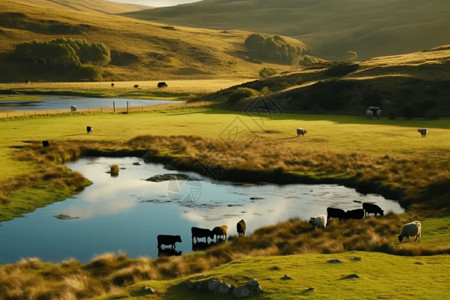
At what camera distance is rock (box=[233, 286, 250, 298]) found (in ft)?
55.0

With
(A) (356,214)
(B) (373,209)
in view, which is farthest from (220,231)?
(B) (373,209)

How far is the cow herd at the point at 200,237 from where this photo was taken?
2864 cm

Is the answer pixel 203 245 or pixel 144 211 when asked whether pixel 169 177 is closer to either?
pixel 144 211

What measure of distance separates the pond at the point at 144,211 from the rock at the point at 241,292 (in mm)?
11831

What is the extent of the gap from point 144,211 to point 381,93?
220ft

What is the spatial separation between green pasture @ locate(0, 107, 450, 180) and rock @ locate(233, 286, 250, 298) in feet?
96.3

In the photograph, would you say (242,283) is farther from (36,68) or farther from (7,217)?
(36,68)

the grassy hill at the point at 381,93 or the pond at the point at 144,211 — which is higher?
the grassy hill at the point at 381,93

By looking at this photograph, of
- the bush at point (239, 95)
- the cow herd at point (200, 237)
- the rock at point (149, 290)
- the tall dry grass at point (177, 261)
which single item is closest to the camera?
the rock at point (149, 290)

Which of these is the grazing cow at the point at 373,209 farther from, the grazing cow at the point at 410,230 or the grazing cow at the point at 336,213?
the grazing cow at the point at 410,230

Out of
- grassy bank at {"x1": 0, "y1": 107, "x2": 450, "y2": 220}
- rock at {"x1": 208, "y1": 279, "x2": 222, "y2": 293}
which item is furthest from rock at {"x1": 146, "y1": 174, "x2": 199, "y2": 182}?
rock at {"x1": 208, "y1": 279, "x2": 222, "y2": 293}

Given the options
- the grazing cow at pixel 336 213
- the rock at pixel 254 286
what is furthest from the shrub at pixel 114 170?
the rock at pixel 254 286

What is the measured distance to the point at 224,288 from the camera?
56.5 feet

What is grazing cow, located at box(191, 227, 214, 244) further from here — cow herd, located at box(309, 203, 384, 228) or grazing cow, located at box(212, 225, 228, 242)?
cow herd, located at box(309, 203, 384, 228)
